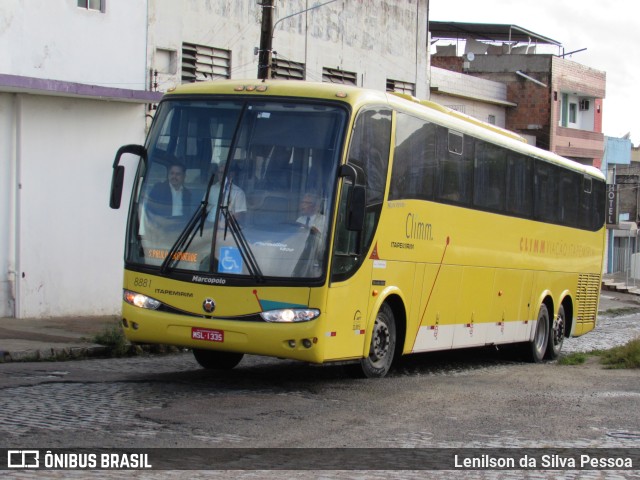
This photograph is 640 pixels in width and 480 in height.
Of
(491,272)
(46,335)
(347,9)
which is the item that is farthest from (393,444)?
(347,9)

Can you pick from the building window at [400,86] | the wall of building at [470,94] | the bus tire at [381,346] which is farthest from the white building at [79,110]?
the wall of building at [470,94]

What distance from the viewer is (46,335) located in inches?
686

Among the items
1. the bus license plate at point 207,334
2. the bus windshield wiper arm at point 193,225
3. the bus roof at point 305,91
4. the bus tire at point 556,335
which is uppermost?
the bus roof at point 305,91

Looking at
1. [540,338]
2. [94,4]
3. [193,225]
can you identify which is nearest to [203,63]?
[94,4]

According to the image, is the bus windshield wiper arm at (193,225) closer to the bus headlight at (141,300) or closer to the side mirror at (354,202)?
the bus headlight at (141,300)

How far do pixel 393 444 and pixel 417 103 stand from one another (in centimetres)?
631

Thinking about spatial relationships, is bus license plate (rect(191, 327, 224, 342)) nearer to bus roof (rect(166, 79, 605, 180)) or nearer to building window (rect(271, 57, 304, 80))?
bus roof (rect(166, 79, 605, 180))

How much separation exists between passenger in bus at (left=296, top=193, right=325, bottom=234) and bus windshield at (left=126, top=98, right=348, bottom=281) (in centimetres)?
1

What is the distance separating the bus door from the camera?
1141 cm

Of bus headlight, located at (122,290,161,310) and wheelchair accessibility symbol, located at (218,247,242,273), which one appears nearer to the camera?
wheelchair accessibility symbol, located at (218,247,242,273)

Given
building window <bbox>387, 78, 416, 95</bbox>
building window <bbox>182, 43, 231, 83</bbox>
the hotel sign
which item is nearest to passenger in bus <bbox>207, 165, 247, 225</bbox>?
building window <bbox>182, 43, 231, 83</bbox>

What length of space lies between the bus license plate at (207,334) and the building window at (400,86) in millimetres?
20075

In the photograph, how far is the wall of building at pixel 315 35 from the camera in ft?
76.7

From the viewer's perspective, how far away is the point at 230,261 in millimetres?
11312
